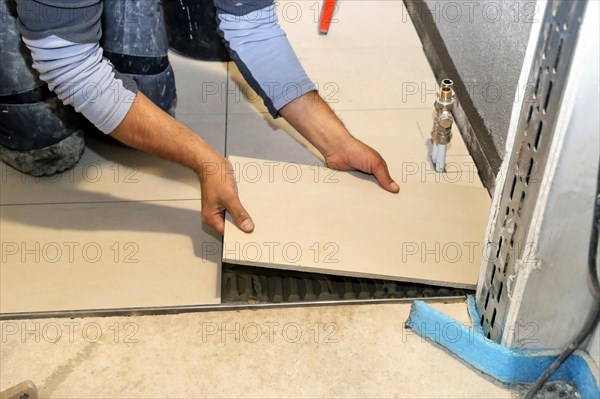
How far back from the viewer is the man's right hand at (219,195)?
1437 millimetres

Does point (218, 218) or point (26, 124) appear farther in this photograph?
point (26, 124)

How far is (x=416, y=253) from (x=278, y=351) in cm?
34

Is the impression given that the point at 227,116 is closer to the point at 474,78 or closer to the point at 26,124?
the point at 26,124

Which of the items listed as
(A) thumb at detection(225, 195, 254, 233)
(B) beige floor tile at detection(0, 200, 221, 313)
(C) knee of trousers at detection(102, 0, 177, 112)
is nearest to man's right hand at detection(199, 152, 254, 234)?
(A) thumb at detection(225, 195, 254, 233)

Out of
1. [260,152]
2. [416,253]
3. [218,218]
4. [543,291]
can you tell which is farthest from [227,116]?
[543,291]

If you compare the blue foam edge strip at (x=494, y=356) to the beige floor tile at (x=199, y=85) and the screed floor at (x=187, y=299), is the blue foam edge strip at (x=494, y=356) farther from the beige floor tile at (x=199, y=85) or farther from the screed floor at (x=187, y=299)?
the beige floor tile at (x=199, y=85)

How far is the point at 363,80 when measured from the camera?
2.12 m

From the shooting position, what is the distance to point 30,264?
155cm

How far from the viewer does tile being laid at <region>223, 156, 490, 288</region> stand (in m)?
1.39

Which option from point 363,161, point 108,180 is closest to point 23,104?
point 108,180

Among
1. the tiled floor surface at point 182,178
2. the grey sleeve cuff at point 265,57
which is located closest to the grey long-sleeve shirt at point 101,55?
the grey sleeve cuff at point 265,57

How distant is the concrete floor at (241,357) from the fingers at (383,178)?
0.28 m

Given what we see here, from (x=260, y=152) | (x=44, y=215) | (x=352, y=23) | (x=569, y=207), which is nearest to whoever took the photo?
(x=569, y=207)

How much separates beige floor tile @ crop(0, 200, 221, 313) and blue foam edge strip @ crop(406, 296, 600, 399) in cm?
42
